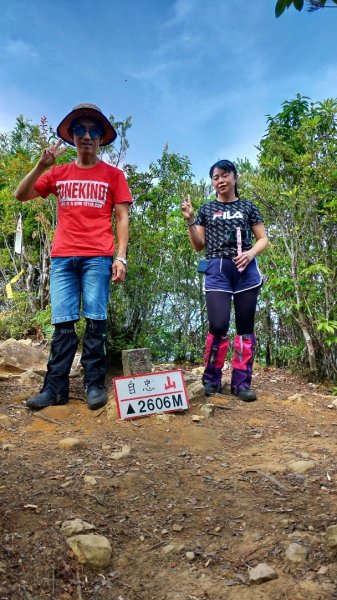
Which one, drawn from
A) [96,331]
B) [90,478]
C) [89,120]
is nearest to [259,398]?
[96,331]

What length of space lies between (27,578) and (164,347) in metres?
4.39

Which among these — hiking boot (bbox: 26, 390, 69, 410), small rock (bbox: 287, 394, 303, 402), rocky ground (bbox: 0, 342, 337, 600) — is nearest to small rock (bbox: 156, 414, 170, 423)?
rocky ground (bbox: 0, 342, 337, 600)

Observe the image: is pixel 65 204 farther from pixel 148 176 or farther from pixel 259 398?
pixel 259 398

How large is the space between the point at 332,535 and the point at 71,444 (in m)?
1.46

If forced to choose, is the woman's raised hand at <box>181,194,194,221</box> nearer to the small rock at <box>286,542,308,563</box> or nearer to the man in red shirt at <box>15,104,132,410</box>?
the man in red shirt at <box>15,104,132,410</box>

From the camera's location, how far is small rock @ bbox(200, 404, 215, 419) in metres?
3.31

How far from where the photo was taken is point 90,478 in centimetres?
221

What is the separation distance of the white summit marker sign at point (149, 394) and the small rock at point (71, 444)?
498mm

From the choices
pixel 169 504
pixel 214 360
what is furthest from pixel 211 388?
pixel 169 504

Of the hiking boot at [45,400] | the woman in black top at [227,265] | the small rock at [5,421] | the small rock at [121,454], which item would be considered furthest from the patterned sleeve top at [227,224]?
the small rock at [5,421]

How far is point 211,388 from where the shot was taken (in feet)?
12.3

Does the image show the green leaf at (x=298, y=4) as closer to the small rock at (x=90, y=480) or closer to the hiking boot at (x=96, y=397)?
the small rock at (x=90, y=480)

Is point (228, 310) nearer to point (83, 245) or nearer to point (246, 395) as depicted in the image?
point (246, 395)

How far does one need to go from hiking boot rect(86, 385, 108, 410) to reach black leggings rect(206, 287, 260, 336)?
92 cm
